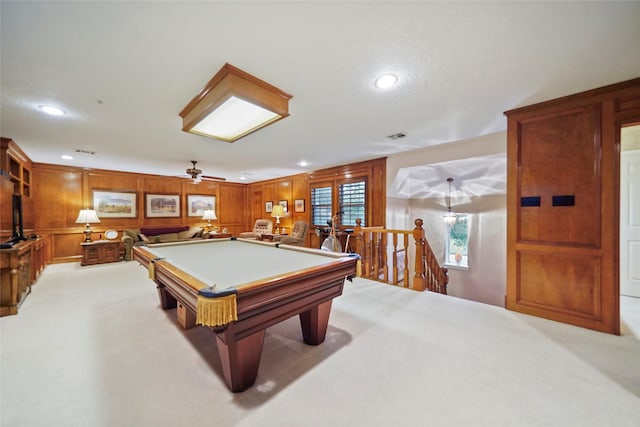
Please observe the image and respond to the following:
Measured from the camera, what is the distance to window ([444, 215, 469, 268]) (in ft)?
17.1

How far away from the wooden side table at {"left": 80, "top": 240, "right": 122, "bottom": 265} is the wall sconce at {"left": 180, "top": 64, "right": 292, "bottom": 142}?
15.8ft

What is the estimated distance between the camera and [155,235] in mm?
6316

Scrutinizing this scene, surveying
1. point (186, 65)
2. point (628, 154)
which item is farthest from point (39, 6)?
point (628, 154)

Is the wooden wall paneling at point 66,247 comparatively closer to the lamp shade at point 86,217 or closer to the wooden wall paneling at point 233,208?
the lamp shade at point 86,217

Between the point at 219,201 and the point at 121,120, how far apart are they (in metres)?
5.36

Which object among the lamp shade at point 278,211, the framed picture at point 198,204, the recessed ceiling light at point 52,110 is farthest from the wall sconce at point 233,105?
the framed picture at point 198,204

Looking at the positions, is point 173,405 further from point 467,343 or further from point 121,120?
point 121,120

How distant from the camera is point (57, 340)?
2090 mm

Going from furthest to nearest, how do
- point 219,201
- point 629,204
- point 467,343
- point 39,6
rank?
point 219,201 → point 629,204 → point 467,343 → point 39,6

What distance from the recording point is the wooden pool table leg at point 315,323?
1.95 meters

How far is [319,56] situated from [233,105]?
91 centimetres

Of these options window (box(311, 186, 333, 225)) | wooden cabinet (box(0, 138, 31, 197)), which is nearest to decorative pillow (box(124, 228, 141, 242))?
wooden cabinet (box(0, 138, 31, 197))

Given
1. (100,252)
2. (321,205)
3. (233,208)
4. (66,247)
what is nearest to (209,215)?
(233,208)

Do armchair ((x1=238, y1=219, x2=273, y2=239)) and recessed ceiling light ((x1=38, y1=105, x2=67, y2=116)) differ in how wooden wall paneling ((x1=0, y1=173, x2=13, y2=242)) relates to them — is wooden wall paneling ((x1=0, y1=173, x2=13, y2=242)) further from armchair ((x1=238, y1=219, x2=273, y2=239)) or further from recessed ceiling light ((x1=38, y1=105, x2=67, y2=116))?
armchair ((x1=238, y1=219, x2=273, y2=239))
